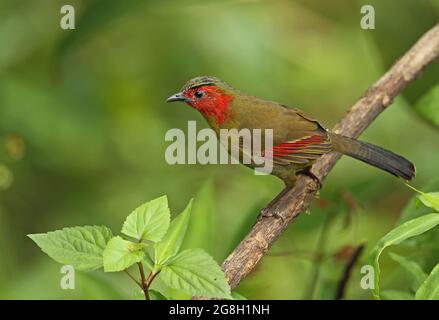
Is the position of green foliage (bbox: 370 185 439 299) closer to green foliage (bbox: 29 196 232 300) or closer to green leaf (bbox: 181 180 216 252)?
green foliage (bbox: 29 196 232 300)

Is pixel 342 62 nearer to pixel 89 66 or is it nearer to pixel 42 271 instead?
pixel 89 66

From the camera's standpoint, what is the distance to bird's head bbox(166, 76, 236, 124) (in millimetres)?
3643

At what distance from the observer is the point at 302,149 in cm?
352

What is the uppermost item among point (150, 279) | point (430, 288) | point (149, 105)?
point (149, 105)

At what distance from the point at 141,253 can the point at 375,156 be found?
1.79 m

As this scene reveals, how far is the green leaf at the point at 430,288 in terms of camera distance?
218 centimetres

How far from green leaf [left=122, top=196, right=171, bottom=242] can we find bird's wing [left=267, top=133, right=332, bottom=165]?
54.1 inches

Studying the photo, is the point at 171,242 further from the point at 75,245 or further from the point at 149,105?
the point at 149,105

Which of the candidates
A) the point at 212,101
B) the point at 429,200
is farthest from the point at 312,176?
the point at 429,200

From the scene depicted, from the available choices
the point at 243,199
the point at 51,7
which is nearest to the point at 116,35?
the point at 51,7

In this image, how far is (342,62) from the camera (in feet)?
20.6
